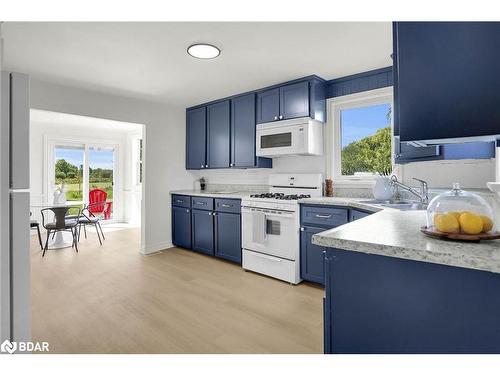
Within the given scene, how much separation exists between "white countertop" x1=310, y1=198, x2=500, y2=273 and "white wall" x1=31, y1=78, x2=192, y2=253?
3.65 metres

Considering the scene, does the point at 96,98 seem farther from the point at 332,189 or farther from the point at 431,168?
the point at 431,168

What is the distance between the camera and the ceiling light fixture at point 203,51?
7.95 ft

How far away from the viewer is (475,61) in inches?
37.7

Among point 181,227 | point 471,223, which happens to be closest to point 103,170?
point 181,227

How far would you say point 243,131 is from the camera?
392 cm

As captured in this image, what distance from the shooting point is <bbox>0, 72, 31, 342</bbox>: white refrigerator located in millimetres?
1382

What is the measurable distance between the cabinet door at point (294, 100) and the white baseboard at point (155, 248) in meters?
2.69

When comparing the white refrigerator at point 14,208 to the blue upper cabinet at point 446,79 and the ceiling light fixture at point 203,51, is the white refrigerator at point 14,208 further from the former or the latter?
the blue upper cabinet at point 446,79

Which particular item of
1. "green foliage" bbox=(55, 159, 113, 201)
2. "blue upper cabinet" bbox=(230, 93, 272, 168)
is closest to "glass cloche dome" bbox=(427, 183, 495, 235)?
"blue upper cabinet" bbox=(230, 93, 272, 168)

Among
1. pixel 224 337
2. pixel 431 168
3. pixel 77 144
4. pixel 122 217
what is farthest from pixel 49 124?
pixel 431 168

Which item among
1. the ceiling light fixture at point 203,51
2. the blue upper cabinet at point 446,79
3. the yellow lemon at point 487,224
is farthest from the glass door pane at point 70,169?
the yellow lemon at point 487,224

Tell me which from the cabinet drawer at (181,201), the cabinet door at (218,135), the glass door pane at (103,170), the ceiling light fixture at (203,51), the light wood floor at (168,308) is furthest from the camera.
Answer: the glass door pane at (103,170)

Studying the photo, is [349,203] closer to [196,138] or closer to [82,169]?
[196,138]
